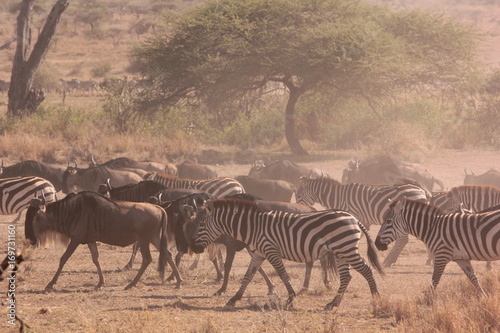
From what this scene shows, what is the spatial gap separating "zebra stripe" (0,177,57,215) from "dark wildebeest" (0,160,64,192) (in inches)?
125

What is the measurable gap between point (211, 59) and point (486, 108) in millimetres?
11379

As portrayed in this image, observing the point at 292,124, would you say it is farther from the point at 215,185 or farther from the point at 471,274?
the point at 471,274

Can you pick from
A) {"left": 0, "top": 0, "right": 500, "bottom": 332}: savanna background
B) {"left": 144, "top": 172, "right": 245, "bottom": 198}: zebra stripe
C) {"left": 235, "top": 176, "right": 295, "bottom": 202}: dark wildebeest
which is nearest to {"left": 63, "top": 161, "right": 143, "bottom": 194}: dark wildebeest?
{"left": 0, "top": 0, "right": 500, "bottom": 332}: savanna background

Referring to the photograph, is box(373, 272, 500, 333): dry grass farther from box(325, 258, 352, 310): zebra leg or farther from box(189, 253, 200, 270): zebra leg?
box(189, 253, 200, 270): zebra leg

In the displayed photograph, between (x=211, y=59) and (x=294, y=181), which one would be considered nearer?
(x=294, y=181)

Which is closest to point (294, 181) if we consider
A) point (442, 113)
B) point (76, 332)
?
point (76, 332)

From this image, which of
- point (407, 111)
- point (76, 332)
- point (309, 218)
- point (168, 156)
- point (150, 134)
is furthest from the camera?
point (407, 111)

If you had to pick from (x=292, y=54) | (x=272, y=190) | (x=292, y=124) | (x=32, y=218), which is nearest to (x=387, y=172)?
(x=272, y=190)

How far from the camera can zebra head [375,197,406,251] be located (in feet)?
28.4

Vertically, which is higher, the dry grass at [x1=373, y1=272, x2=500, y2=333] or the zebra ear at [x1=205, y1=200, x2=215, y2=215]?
the zebra ear at [x1=205, y1=200, x2=215, y2=215]

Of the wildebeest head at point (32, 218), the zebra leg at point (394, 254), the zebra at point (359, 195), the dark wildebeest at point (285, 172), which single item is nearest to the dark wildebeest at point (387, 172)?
the dark wildebeest at point (285, 172)

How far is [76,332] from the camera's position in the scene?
22.5 ft

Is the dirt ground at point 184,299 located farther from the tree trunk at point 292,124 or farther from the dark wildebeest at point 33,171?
the tree trunk at point 292,124

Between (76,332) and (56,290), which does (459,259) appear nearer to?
(76,332)
